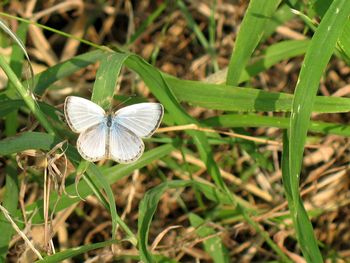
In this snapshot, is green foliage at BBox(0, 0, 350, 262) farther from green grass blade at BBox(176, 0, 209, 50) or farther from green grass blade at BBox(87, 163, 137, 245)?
green grass blade at BBox(176, 0, 209, 50)

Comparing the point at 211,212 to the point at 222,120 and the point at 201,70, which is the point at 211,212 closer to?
the point at 222,120

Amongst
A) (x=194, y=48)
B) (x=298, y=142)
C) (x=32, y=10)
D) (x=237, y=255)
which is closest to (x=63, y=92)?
(x=32, y=10)

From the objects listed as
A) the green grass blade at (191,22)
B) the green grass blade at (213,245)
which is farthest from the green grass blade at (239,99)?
the green grass blade at (191,22)

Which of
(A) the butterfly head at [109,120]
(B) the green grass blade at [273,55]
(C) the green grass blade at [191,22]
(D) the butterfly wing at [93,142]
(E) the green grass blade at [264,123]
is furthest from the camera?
(C) the green grass blade at [191,22]

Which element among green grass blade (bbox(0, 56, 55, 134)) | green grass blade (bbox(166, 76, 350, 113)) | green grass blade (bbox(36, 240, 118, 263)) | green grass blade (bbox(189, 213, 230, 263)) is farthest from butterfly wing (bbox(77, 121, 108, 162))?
green grass blade (bbox(189, 213, 230, 263))

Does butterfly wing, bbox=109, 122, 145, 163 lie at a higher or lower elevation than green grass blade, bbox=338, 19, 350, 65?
lower

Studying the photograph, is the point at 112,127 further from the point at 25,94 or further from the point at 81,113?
the point at 25,94

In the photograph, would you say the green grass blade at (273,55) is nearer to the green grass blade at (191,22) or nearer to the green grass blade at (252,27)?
the green grass blade at (252,27)
